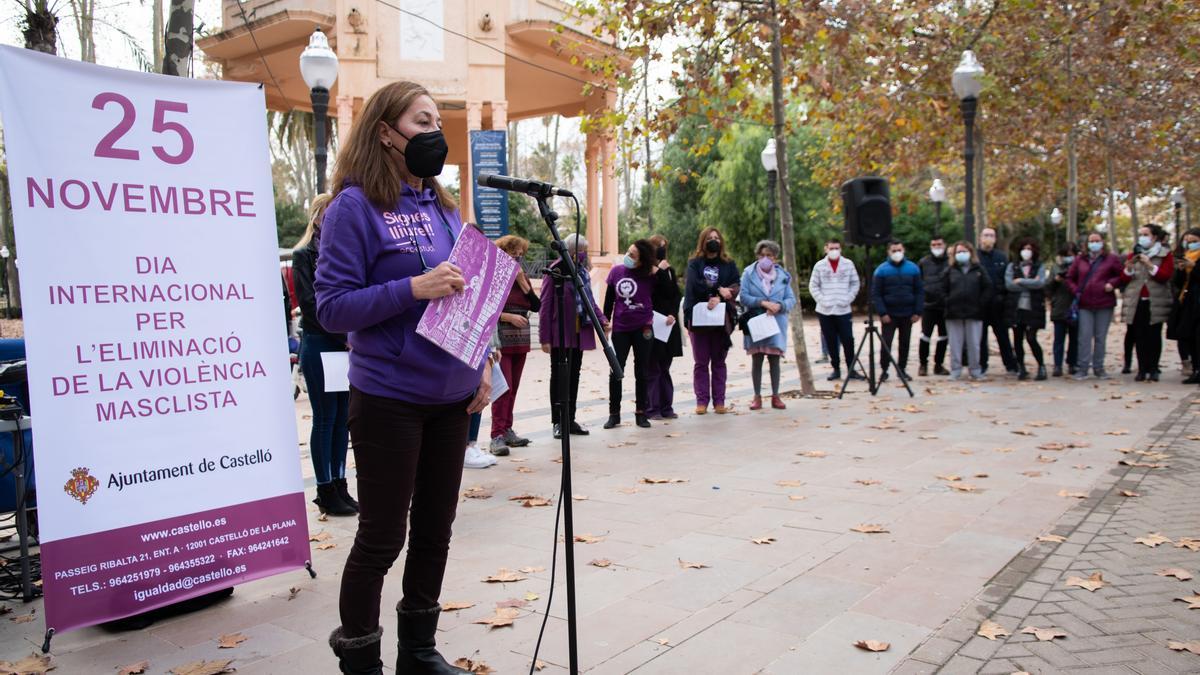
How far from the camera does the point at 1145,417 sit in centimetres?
909

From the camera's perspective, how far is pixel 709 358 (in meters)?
10.2

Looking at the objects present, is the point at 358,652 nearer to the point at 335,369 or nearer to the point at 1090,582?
the point at 335,369

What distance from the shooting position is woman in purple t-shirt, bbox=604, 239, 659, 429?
914 centimetres

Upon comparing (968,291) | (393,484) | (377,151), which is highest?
(377,151)

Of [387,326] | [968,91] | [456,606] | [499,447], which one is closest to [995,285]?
[968,91]

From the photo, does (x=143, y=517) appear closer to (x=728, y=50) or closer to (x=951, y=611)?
(x=951, y=611)

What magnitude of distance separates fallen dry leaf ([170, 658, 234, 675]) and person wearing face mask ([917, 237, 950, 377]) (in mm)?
11287

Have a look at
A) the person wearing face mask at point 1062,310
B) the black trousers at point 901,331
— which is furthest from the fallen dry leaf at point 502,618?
the person wearing face mask at point 1062,310

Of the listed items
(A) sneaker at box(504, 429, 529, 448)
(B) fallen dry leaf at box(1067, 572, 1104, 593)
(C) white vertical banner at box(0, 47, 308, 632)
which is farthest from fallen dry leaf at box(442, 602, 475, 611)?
(A) sneaker at box(504, 429, 529, 448)

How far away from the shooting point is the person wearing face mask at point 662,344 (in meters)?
9.38

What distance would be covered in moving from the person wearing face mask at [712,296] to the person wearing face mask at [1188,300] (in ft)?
20.3

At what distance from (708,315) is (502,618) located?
6186mm

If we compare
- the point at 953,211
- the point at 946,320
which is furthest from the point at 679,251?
the point at 946,320

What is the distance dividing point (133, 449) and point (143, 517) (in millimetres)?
293
